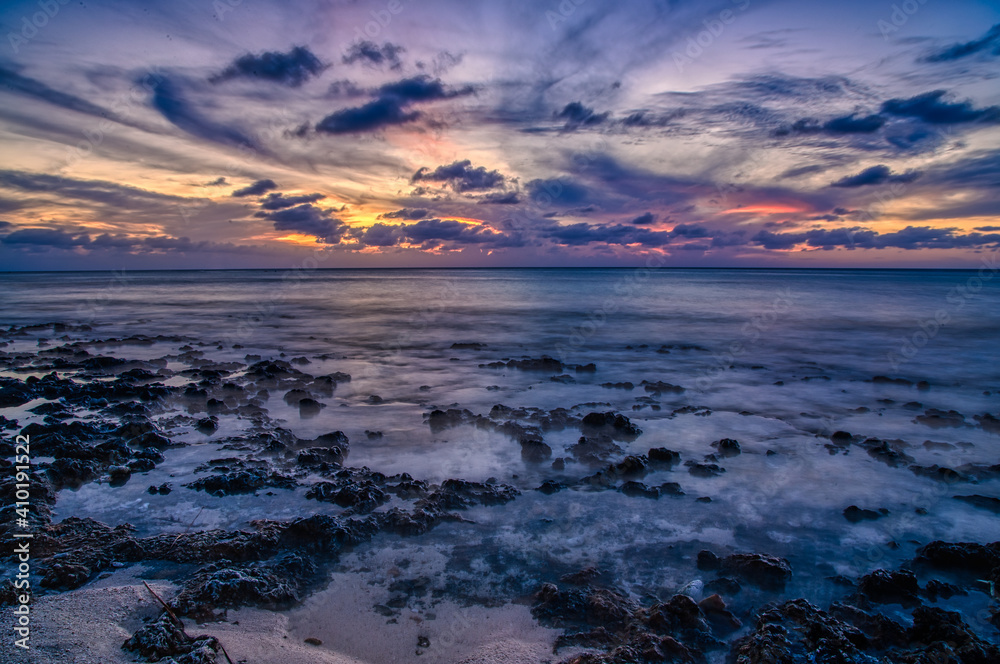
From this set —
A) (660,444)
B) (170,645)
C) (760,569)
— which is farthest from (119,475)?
(660,444)

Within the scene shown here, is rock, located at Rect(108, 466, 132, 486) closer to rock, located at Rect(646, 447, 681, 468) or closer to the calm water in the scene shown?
the calm water

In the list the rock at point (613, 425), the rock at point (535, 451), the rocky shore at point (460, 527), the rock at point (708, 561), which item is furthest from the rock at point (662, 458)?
the rock at point (708, 561)

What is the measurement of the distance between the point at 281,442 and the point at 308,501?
213cm

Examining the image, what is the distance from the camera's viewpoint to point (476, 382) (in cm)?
1253

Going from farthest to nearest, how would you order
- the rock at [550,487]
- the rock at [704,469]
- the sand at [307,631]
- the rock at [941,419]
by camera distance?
the rock at [941,419] → the rock at [704,469] → the rock at [550,487] → the sand at [307,631]

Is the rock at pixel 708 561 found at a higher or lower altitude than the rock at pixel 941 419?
higher

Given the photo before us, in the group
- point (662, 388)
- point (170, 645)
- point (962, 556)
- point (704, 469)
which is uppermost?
point (170, 645)

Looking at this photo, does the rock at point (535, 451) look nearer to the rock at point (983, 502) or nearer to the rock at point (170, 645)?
the rock at point (170, 645)

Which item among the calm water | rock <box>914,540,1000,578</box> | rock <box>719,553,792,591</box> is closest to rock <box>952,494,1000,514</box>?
the calm water

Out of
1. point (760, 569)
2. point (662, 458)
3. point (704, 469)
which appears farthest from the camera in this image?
point (662, 458)

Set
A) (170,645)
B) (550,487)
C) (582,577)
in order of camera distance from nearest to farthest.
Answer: (170,645) < (582,577) < (550,487)

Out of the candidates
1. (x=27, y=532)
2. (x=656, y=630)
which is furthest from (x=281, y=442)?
(x=656, y=630)

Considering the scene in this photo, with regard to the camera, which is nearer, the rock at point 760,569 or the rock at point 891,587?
the rock at point 891,587

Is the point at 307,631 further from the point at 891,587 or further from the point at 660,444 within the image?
the point at 660,444
